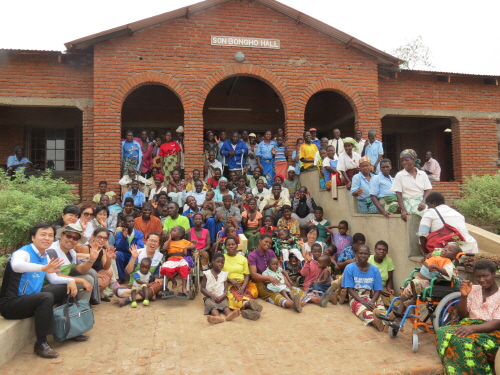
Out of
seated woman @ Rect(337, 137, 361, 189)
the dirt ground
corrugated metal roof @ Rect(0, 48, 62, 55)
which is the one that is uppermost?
corrugated metal roof @ Rect(0, 48, 62, 55)

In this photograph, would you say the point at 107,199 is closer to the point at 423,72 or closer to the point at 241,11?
the point at 241,11

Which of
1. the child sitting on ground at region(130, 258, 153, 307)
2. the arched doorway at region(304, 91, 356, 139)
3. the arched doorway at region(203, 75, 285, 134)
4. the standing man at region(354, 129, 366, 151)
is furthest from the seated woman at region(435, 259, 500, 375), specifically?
the arched doorway at region(203, 75, 285, 134)

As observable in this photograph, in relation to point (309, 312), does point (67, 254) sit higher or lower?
higher

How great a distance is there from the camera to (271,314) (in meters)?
5.70

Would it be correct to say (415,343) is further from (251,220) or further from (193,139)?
(193,139)

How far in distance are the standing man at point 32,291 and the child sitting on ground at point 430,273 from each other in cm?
403

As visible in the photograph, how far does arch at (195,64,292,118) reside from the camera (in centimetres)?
1034

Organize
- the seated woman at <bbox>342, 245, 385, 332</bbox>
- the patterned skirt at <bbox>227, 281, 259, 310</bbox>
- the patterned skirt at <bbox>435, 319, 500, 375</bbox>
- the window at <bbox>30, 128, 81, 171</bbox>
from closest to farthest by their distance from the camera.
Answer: the patterned skirt at <bbox>435, 319, 500, 375</bbox> < the seated woman at <bbox>342, 245, 385, 332</bbox> < the patterned skirt at <bbox>227, 281, 259, 310</bbox> < the window at <bbox>30, 128, 81, 171</bbox>

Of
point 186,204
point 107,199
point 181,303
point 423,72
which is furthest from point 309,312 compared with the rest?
point 423,72

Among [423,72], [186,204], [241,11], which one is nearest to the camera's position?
[186,204]

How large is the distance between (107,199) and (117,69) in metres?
3.44

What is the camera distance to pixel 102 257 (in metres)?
5.73

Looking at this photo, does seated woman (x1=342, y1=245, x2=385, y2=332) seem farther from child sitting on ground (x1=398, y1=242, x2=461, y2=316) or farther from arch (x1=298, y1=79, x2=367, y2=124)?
arch (x1=298, y1=79, x2=367, y2=124)

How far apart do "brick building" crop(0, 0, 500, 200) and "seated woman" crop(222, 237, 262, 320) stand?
423cm
